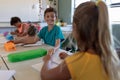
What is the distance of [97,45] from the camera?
0.72 m

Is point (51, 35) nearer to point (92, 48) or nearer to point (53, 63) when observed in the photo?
point (53, 63)

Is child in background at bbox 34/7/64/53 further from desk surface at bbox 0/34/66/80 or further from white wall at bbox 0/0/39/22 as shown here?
white wall at bbox 0/0/39/22

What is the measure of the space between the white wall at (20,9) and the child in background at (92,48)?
3440 millimetres

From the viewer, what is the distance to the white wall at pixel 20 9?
3846mm

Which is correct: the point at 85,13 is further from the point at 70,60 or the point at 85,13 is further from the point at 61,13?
the point at 61,13

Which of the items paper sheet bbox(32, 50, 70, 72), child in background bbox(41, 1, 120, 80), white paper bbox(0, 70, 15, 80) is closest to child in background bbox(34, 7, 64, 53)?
paper sheet bbox(32, 50, 70, 72)

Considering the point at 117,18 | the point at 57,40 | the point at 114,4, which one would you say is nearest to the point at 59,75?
the point at 57,40

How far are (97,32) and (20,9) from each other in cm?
353

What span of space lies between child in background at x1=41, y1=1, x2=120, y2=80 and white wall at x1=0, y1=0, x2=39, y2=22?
344 cm

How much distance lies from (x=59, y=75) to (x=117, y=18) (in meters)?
2.37

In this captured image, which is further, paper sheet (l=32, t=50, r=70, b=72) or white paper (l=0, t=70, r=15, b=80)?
paper sheet (l=32, t=50, r=70, b=72)

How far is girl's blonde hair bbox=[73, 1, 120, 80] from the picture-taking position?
0.68 metres

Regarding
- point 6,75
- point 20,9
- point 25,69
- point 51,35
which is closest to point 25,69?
point 25,69

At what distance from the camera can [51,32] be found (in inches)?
73.3
